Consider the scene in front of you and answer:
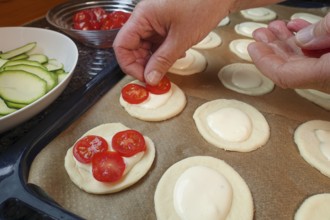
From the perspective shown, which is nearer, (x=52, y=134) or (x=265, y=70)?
(x=52, y=134)

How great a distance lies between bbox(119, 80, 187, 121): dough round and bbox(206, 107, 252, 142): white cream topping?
0.49 ft

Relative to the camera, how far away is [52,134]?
1175 mm

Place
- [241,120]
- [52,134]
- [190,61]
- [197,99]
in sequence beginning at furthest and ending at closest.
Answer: [190,61] → [197,99] → [241,120] → [52,134]

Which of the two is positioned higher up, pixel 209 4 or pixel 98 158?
pixel 209 4

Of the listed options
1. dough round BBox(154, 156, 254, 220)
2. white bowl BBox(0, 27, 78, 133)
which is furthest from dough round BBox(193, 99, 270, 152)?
white bowl BBox(0, 27, 78, 133)

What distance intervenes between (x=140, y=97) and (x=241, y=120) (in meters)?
0.46

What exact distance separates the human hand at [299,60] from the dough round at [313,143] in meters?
0.19

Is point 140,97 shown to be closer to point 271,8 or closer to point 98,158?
point 98,158

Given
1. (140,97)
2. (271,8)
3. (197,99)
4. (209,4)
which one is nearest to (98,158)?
(140,97)

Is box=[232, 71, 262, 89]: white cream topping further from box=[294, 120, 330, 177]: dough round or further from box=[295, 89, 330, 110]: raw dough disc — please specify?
box=[294, 120, 330, 177]: dough round

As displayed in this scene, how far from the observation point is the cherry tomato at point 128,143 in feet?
3.59

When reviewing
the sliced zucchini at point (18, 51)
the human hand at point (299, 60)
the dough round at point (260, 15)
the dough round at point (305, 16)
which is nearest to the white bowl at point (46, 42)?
the sliced zucchini at point (18, 51)

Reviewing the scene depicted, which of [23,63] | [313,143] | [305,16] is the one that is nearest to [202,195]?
[313,143]

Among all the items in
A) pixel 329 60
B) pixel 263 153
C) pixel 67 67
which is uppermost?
pixel 329 60
